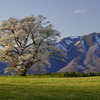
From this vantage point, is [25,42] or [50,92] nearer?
[50,92]

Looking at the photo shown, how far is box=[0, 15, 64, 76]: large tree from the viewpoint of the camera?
2078 inches

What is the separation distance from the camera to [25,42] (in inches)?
2154

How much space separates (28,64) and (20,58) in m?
3.38

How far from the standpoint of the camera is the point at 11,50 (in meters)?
52.9

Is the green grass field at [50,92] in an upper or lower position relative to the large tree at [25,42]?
lower

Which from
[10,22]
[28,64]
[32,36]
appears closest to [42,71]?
[28,64]

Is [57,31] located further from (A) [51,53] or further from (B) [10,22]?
(B) [10,22]

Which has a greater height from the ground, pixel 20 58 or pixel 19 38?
pixel 19 38

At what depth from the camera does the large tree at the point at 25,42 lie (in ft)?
173

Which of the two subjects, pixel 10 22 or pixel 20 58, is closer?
pixel 20 58

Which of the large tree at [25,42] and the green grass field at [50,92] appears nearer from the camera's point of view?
the green grass field at [50,92]

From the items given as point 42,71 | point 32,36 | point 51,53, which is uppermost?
point 32,36

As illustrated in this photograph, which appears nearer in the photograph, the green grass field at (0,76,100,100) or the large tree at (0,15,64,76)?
the green grass field at (0,76,100,100)

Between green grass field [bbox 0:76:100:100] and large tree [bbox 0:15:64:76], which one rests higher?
large tree [bbox 0:15:64:76]
